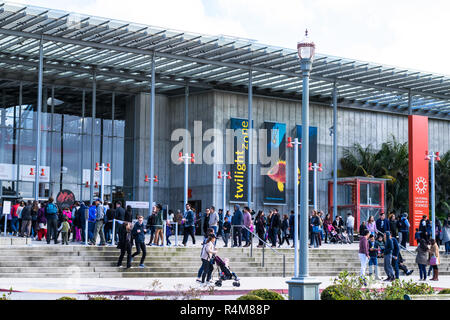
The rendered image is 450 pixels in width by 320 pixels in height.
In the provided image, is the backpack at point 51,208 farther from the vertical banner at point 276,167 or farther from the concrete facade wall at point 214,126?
the vertical banner at point 276,167

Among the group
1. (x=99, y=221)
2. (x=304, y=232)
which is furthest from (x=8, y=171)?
(x=304, y=232)

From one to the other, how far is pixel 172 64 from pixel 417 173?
42.3ft

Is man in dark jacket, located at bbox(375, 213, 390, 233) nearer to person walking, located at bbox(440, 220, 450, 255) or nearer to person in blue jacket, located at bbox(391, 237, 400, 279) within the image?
person walking, located at bbox(440, 220, 450, 255)

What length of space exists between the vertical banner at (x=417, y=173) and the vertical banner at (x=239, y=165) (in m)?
10.1

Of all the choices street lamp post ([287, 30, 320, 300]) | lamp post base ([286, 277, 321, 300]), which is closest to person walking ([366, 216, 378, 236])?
street lamp post ([287, 30, 320, 300])

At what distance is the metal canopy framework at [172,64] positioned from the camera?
30.8 metres

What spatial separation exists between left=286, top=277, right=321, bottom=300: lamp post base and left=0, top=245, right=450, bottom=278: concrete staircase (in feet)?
30.1

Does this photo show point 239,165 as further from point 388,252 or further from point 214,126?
point 388,252

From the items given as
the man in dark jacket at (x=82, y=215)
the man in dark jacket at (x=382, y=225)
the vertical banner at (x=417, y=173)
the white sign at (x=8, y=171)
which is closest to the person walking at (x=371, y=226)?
the man in dark jacket at (x=382, y=225)

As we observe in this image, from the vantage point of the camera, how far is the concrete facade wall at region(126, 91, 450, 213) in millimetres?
41250
